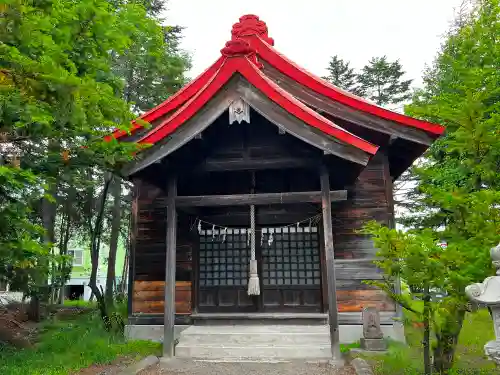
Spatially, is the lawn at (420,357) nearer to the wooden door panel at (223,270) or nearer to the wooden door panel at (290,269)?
the wooden door panel at (290,269)

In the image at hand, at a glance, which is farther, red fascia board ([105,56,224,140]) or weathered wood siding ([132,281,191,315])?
red fascia board ([105,56,224,140])

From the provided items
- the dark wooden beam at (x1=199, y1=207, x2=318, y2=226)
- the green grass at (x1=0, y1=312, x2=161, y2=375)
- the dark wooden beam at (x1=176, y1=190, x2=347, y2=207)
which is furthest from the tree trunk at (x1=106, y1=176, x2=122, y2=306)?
the dark wooden beam at (x1=176, y1=190, x2=347, y2=207)

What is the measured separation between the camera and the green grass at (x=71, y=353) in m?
6.41

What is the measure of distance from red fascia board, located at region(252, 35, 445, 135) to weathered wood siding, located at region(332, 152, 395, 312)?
1116 millimetres

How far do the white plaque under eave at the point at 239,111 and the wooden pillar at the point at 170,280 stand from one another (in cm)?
176

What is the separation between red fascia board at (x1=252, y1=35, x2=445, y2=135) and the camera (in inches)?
330

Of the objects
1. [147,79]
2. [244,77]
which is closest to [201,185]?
[244,77]

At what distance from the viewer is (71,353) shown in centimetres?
752

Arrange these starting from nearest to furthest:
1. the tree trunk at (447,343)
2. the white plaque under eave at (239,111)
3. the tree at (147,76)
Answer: the tree trunk at (447,343) < the white plaque under eave at (239,111) < the tree at (147,76)

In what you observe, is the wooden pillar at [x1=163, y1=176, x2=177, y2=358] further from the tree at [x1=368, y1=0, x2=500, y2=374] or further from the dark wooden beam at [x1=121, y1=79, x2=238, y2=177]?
the tree at [x1=368, y1=0, x2=500, y2=374]

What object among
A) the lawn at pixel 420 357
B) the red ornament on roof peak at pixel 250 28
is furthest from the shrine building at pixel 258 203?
the red ornament on roof peak at pixel 250 28

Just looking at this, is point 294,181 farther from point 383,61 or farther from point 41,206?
point 383,61

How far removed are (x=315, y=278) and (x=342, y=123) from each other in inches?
146

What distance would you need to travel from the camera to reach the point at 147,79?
18406 mm
